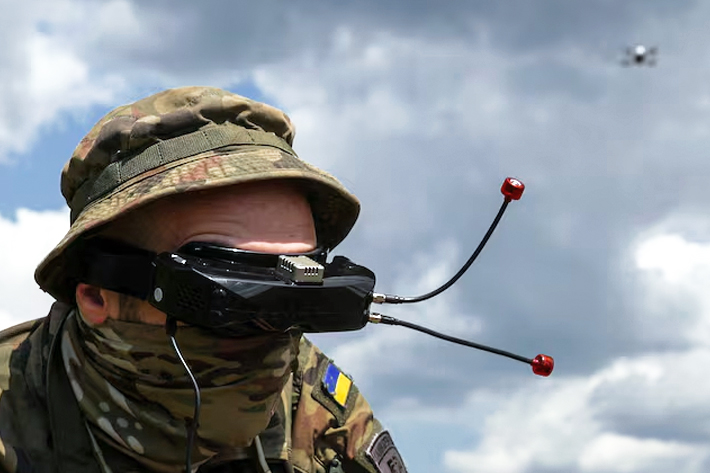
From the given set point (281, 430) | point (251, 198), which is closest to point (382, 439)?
point (281, 430)

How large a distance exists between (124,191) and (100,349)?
596mm

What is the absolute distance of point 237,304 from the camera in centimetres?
377

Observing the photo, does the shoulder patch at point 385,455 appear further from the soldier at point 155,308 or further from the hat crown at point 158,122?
the hat crown at point 158,122

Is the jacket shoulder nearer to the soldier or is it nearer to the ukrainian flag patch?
the soldier

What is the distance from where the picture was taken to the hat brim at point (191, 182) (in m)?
3.86

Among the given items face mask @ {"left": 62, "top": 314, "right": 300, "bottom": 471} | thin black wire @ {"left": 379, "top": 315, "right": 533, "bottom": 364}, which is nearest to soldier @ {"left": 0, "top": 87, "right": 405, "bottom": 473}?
face mask @ {"left": 62, "top": 314, "right": 300, "bottom": 471}

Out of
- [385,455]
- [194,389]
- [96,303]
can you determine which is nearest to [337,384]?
[385,455]

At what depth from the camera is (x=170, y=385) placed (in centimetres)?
408

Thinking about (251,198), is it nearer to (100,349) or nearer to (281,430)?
(100,349)

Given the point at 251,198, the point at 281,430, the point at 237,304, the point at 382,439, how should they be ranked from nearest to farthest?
the point at 237,304 < the point at 251,198 < the point at 281,430 < the point at 382,439

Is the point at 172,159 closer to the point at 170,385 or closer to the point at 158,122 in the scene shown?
the point at 158,122

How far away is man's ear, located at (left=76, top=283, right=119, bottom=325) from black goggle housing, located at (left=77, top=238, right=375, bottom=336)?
2.2 inches

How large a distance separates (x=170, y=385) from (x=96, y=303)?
0.40 metres

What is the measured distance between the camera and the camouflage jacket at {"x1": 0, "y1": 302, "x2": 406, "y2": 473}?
4230 millimetres
